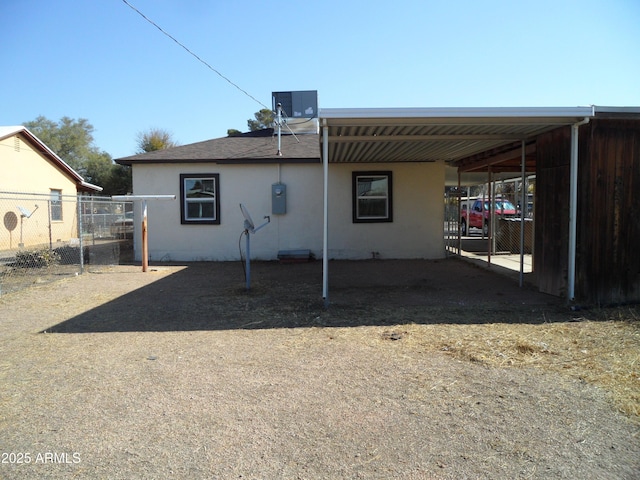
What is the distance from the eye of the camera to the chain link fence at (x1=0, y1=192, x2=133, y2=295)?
1008 cm

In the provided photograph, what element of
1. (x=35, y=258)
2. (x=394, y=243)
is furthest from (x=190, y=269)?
(x=394, y=243)

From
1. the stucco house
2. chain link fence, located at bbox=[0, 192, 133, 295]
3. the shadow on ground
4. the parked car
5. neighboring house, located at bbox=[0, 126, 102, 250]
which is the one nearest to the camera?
the shadow on ground

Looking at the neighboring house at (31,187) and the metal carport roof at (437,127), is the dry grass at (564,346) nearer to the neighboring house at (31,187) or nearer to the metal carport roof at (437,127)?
the metal carport roof at (437,127)

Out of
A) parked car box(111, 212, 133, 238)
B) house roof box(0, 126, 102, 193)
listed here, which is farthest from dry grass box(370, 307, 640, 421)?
house roof box(0, 126, 102, 193)

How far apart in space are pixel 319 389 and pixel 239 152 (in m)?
10.1

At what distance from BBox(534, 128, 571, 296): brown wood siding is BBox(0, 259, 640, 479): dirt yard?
59 cm

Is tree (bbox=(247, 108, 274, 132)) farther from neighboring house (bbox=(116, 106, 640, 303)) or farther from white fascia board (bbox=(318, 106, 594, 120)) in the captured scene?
white fascia board (bbox=(318, 106, 594, 120))

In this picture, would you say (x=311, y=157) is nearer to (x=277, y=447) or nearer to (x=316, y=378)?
(x=316, y=378)

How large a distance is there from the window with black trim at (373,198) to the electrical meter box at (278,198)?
78.0 inches

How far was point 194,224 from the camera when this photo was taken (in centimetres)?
1252

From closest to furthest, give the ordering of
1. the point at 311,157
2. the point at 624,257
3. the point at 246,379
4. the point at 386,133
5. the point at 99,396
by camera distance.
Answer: the point at 99,396
the point at 246,379
the point at 624,257
the point at 386,133
the point at 311,157

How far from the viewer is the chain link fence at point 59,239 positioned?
1008 cm

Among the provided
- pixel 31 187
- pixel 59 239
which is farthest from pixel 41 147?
pixel 59 239

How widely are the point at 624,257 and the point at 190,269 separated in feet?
29.4
